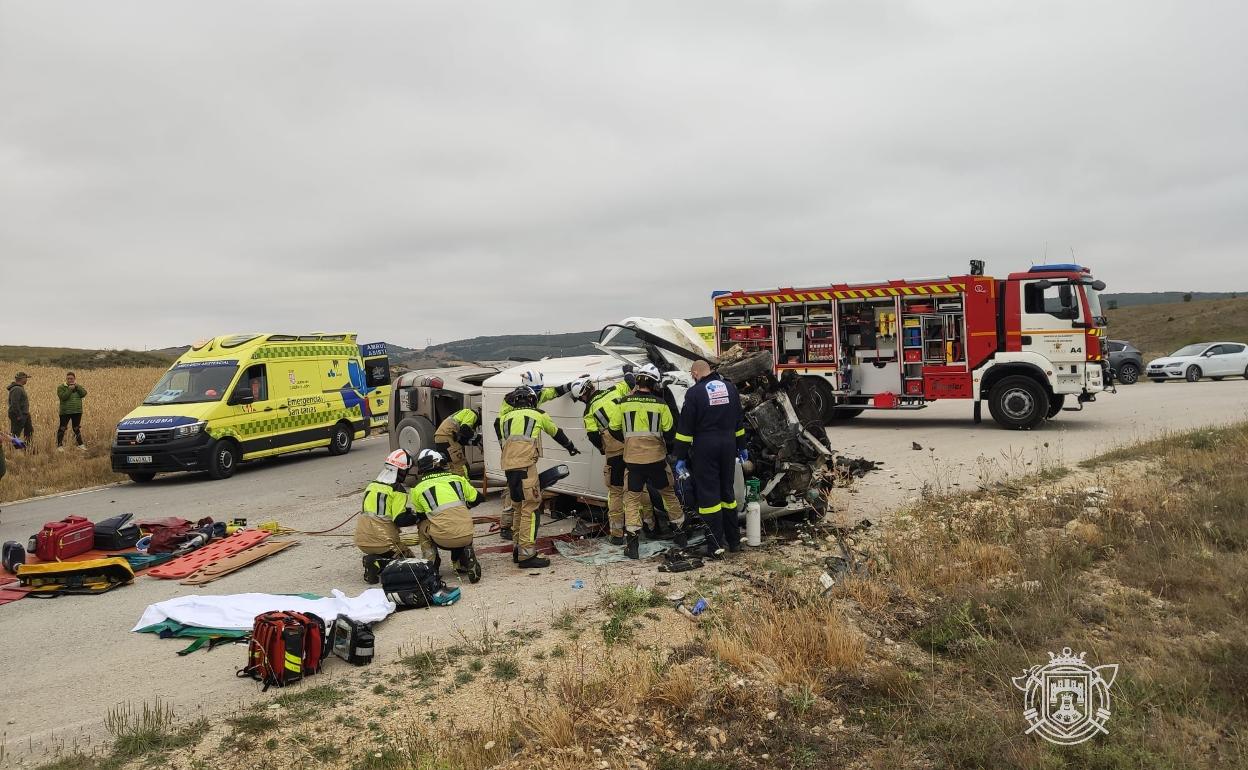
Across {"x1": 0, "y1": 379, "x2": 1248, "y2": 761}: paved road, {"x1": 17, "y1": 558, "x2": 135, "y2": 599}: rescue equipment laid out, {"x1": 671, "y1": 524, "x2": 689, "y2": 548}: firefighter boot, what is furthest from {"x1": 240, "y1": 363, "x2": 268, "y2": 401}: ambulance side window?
{"x1": 671, "y1": 524, "x2": 689, "y2": 548}: firefighter boot

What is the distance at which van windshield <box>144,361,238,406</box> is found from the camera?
13383 mm

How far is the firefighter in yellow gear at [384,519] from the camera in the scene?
658cm

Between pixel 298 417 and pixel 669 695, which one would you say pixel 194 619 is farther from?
pixel 298 417

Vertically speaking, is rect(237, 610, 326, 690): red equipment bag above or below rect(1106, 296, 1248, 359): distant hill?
below

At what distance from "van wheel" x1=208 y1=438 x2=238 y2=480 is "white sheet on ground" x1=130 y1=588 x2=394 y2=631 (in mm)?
7649

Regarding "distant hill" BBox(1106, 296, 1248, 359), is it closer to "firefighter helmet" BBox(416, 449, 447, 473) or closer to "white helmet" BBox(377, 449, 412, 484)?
"firefighter helmet" BBox(416, 449, 447, 473)

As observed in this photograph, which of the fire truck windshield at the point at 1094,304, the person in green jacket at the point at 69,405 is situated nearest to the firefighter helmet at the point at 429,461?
the fire truck windshield at the point at 1094,304

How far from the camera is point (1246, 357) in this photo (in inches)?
941

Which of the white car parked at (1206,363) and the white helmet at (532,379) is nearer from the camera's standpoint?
the white helmet at (532,379)

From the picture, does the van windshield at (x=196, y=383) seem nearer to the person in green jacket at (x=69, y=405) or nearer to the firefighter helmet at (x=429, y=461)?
the person in green jacket at (x=69, y=405)

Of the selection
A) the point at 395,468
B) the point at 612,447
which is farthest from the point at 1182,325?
the point at 395,468

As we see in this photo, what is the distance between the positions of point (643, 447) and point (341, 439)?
10.9 m

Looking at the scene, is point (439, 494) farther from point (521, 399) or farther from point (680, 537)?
point (680, 537)

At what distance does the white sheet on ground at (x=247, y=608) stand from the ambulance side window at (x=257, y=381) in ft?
28.2
